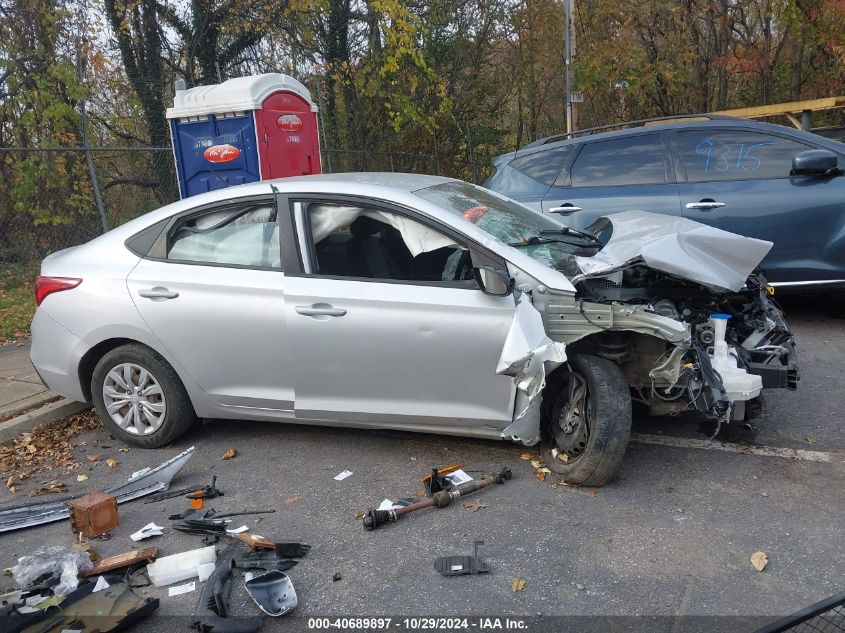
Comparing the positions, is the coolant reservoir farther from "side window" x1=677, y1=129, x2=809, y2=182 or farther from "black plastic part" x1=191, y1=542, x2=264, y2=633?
"side window" x1=677, y1=129, x2=809, y2=182

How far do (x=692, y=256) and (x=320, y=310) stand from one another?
2087 millimetres

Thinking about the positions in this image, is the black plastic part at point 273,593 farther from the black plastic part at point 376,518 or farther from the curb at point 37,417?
the curb at point 37,417

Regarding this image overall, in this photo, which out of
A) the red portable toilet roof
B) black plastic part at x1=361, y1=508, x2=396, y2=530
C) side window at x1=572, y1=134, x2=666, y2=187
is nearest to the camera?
black plastic part at x1=361, y1=508, x2=396, y2=530

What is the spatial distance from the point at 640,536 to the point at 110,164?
10.1 metres

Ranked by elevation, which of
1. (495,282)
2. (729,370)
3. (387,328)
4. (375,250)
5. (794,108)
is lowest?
(729,370)

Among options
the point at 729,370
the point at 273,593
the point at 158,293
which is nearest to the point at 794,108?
the point at 729,370

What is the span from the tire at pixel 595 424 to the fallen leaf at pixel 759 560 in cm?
76

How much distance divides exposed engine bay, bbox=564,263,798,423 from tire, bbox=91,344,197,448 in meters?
2.45

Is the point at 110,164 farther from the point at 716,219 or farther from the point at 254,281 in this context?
the point at 716,219

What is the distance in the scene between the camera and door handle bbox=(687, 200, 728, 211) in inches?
236

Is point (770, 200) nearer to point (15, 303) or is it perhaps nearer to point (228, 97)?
point (228, 97)

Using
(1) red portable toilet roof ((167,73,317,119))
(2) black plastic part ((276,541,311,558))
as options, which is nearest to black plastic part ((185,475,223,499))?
(2) black plastic part ((276,541,311,558))

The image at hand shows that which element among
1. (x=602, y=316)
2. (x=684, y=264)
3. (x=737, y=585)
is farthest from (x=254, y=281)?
(x=737, y=585)

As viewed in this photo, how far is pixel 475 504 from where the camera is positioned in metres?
3.64
